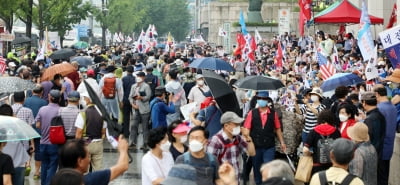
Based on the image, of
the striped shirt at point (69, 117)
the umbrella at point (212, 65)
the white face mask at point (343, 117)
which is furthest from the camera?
the umbrella at point (212, 65)

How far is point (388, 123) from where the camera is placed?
1113 centimetres

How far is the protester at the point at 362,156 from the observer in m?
9.00

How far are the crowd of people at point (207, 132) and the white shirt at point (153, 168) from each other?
12 mm

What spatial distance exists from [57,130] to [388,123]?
173 inches

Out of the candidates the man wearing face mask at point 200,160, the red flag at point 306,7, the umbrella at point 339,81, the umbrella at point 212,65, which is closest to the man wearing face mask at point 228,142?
the man wearing face mask at point 200,160

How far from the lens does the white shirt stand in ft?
27.0

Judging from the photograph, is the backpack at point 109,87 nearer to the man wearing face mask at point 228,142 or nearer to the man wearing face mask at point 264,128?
the man wearing face mask at point 264,128

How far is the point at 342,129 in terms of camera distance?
1095cm

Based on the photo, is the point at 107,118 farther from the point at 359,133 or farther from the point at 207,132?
the point at 359,133

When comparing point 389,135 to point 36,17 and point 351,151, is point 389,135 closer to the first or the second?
point 351,151

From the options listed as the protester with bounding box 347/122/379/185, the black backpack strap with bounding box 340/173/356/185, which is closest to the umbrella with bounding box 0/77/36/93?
the protester with bounding box 347/122/379/185

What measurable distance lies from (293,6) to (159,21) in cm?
6422

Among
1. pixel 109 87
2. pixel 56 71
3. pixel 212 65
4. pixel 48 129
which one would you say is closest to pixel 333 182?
pixel 48 129

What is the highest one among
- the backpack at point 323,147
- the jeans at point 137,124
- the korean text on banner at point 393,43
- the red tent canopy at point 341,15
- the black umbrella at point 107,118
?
the red tent canopy at point 341,15
